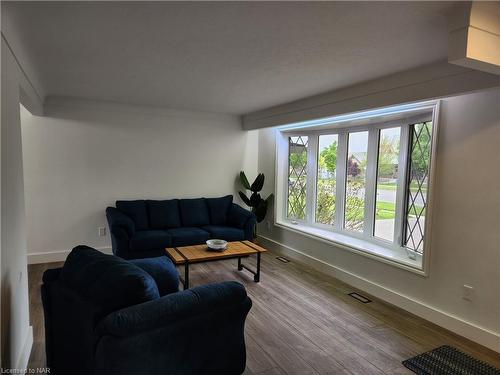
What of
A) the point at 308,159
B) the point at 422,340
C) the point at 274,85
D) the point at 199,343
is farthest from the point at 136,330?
the point at 308,159

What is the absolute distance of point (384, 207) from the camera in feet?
12.5

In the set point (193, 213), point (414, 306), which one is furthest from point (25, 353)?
point (414, 306)

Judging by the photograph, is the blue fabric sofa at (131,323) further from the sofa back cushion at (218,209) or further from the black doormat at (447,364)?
the sofa back cushion at (218,209)

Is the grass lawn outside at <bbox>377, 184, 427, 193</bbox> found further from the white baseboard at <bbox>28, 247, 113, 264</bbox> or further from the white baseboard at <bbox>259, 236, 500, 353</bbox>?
the white baseboard at <bbox>28, 247, 113, 264</bbox>

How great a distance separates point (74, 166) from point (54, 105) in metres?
0.83

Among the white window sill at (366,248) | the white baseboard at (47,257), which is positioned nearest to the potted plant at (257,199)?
the white window sill at (366,248)

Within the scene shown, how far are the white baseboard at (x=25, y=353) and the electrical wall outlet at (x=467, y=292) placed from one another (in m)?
3.35

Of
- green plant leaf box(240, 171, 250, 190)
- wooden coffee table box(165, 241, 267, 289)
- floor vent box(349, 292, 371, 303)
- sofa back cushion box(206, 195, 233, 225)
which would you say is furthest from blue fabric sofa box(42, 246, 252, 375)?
green plant leaf box(240, 171, 250, 190)

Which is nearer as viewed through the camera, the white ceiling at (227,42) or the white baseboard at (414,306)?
the white ceiling at (227,42)

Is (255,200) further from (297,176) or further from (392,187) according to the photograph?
(392,187)

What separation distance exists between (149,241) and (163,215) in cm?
66

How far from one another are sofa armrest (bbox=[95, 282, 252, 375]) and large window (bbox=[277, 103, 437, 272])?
2142mm

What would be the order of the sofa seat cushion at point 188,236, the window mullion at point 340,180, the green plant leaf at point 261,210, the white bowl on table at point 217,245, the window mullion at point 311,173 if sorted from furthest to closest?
the green plant leaf at point 261,210
the window mullion at point 311,173
the window mullion at point 340,180
the sofa seat cushion at point 188,236
the white bowl on table at point 217,245

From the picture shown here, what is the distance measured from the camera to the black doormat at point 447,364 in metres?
2.22
